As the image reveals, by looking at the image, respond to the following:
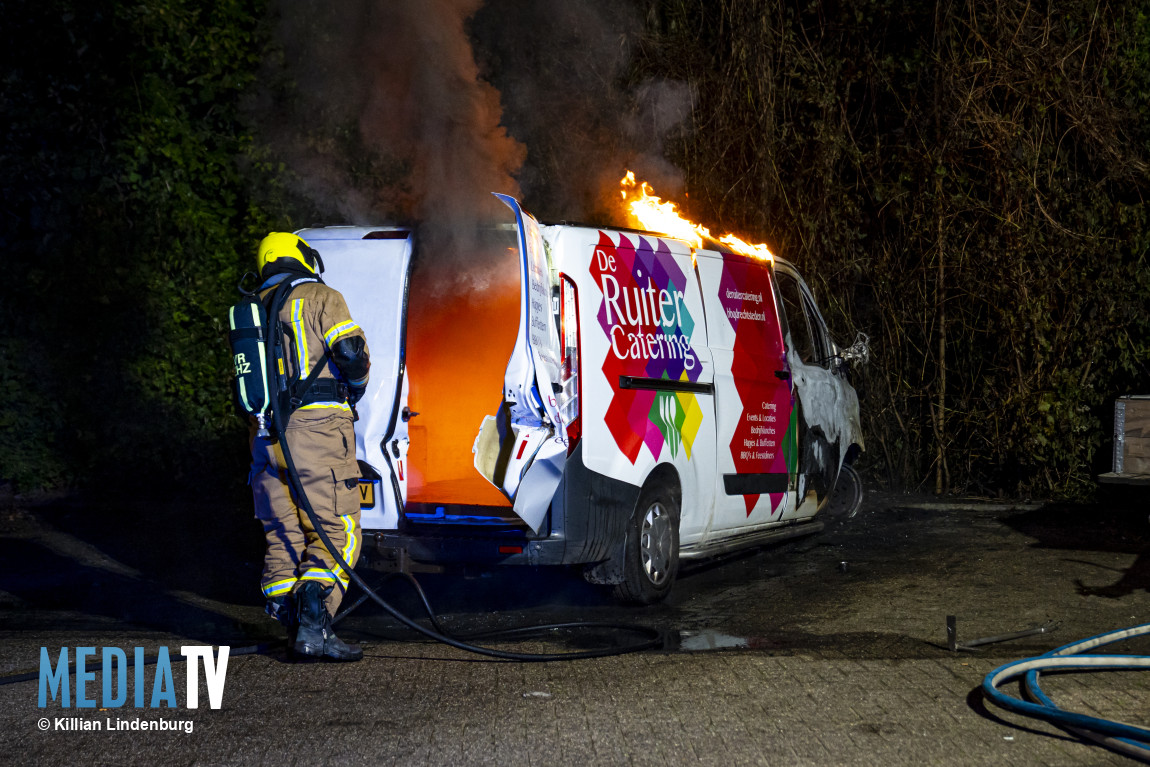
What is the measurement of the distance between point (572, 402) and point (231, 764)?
98.9 inches

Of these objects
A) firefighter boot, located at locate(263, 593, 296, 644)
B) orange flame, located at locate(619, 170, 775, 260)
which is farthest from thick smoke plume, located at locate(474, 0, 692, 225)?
firefighter boot, located at locate(263, 593, 296, 644)

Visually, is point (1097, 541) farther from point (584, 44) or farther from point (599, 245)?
point (584, 44)

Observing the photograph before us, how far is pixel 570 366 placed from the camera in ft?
18.5

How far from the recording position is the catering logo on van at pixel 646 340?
19.2 feet

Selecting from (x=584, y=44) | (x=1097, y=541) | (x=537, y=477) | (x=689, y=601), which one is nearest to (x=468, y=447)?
(x=537, y=477)

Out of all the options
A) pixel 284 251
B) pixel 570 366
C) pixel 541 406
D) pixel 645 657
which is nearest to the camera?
pixel 645 657

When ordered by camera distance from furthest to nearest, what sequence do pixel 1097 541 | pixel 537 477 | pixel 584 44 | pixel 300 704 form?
pixel 584 44 → pixel 1097 541 → pixel 537 477 → pixel 300 704

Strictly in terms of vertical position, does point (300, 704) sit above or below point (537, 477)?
below

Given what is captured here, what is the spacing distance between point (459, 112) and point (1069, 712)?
4.13m

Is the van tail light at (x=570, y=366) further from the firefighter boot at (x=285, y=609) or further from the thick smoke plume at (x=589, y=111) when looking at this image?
the thick smoke plume at (x=589, y=111)

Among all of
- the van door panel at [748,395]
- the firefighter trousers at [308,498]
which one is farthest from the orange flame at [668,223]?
the firefighter trousers at [308,498]

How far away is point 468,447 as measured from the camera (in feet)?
18.8

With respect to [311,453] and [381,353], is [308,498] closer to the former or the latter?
[311,453]

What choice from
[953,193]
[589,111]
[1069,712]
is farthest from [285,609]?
[953,193]
